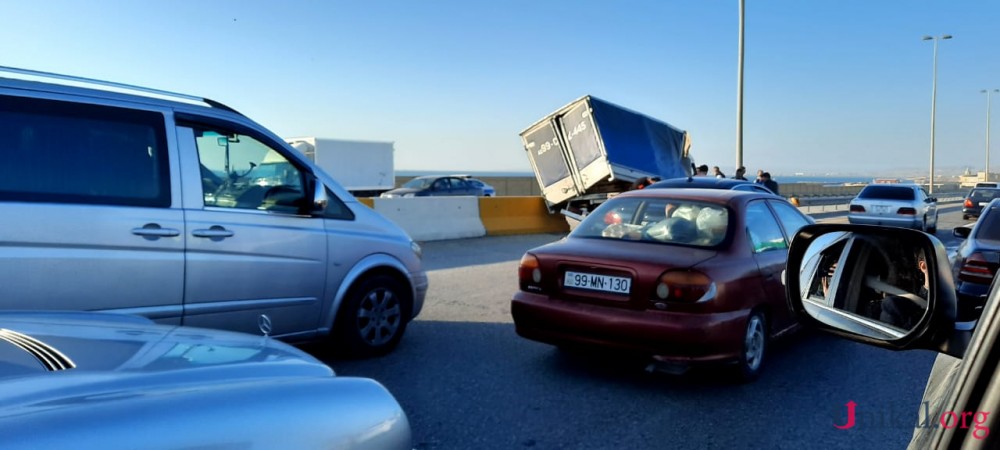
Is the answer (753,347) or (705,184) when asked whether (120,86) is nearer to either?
(753,347)

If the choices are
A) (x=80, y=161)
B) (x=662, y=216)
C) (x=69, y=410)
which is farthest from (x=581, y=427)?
(x=80, y=161)

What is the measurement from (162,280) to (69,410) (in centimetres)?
314

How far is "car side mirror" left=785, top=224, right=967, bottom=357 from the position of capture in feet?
4.39

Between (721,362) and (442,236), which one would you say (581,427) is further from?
(442,236)

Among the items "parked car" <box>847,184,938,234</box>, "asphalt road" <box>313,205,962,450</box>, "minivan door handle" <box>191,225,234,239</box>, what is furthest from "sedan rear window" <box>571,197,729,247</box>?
"parked car" <box>847,184,938,234</box>

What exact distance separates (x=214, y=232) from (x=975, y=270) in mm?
6257

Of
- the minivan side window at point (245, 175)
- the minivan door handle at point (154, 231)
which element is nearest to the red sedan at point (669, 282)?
the minivan side window at point (245, 175)

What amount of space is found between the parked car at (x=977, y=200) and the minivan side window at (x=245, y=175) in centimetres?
2486

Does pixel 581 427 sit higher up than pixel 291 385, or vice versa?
pixel 291 385

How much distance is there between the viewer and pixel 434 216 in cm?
1374

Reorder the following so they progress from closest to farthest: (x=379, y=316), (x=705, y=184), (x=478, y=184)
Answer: (x=379, y=316), (x=705, y=184), (x=478, y=184)

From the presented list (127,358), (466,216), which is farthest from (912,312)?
(466,216)

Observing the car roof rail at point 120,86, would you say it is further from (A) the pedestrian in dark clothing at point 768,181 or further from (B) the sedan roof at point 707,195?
(A) the pedestrian in dark clothing at point 768,181

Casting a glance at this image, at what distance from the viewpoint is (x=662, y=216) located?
17.4 feet
